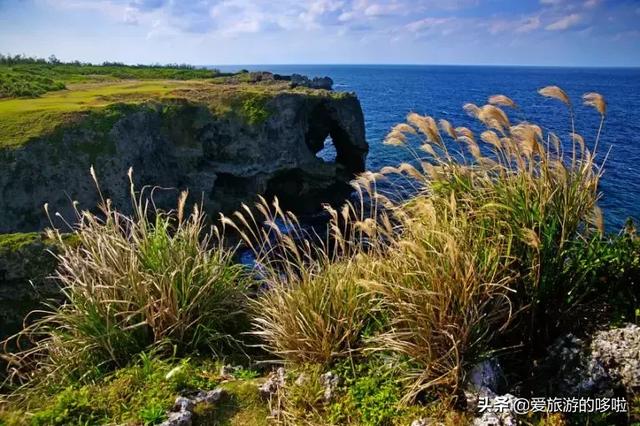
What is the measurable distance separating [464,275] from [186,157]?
1122 inches

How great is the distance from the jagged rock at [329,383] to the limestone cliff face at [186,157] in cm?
1619

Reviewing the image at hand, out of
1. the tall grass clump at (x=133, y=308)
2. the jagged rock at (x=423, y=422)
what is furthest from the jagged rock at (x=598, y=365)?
the tall grass clump at (x=133, y=308)

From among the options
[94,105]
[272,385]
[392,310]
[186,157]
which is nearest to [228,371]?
[272,385]

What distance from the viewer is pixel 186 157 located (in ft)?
99.5

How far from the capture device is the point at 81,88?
41.3 metres

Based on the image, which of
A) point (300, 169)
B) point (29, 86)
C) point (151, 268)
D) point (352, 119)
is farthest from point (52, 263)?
point (29, 86)

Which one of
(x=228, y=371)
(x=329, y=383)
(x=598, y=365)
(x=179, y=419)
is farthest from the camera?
(x=228, y=371)

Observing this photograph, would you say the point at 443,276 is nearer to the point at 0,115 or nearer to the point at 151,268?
the point at 151,268

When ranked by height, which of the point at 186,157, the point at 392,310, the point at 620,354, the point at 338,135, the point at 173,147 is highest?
the point at 338,135

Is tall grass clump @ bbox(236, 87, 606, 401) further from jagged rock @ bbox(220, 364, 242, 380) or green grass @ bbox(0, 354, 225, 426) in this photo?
green grass @ bbox(0, 354, 225, 426)

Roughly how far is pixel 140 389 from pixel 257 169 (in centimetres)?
2826

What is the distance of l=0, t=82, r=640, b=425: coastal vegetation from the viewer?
12.9ft

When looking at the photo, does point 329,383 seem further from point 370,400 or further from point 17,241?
point 17,241

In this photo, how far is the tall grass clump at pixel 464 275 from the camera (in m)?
3.91
